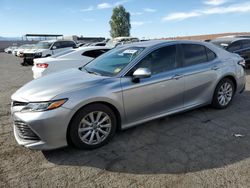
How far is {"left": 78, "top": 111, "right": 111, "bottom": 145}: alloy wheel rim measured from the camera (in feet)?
10.6

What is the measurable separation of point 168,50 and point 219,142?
174 cm

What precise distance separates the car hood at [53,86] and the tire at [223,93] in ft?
8.26

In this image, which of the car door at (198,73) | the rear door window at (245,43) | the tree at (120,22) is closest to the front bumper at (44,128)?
the car door at (198,73)

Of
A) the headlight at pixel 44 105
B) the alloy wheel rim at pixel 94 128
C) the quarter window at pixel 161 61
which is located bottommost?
the alloy wheel rim at pixel 94 128

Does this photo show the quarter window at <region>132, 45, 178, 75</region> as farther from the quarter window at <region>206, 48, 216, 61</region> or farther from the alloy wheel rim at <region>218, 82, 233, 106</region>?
the alloy wheel rim at <region>218, 82, 233, 106</region>

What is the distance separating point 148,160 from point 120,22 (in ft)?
225

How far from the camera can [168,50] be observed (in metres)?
4.05

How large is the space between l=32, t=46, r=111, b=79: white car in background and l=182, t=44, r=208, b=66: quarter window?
4276 millimetres

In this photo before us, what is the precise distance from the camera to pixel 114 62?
399 centimetres

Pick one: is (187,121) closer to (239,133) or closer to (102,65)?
(239,133)

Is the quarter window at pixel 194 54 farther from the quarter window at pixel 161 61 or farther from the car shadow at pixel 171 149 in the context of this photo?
A: the car shadow at pixel 171 149

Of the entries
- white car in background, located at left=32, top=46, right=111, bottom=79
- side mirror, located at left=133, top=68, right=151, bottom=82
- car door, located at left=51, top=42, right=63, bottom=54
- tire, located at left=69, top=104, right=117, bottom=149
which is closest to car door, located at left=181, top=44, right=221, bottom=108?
side mirror, located at left=133, top=68, right=151, bottom=82

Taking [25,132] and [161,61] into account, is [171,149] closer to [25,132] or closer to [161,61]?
[161,61]

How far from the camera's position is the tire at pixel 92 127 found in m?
3.15
